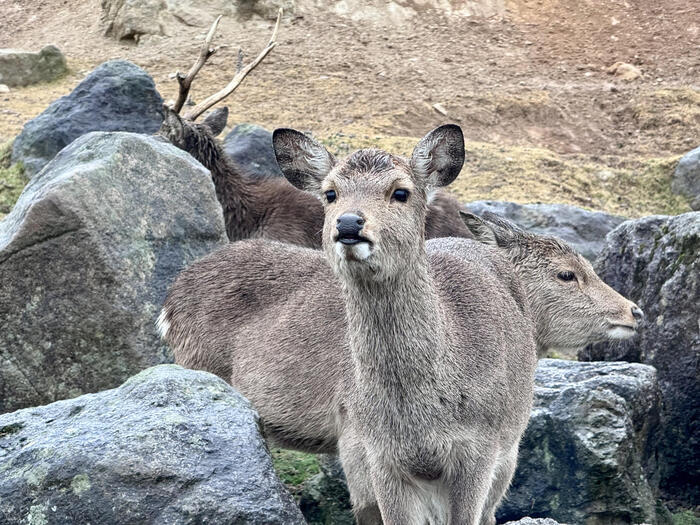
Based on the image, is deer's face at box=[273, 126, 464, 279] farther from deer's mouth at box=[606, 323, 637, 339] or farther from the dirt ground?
the dirt ground

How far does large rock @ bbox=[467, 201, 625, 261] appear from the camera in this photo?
1030cm

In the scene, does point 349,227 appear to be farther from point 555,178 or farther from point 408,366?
point 555,178

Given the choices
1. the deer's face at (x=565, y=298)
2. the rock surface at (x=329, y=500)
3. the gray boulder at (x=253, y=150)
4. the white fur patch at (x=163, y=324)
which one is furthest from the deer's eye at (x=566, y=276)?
the gray boulder at (x=253, y=150)

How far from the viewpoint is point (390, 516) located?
4348mm

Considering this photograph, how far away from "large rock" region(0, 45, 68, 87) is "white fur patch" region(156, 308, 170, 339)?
44.5ft

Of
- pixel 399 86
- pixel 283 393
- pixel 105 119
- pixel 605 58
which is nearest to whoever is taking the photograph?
pixel 283 393

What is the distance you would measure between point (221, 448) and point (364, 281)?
2.87 ft

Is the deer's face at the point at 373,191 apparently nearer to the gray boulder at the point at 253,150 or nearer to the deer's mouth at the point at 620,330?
the deer's mouth at the point at 620,330

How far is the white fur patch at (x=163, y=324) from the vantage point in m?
6.03

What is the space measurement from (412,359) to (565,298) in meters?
2.31

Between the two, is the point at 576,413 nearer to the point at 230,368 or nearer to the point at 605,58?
the point at 230,368

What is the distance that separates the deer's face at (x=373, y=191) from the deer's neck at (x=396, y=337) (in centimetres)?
11

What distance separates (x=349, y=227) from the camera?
3916 mm

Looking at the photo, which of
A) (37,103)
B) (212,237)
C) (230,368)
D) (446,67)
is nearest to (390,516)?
(230,368)
